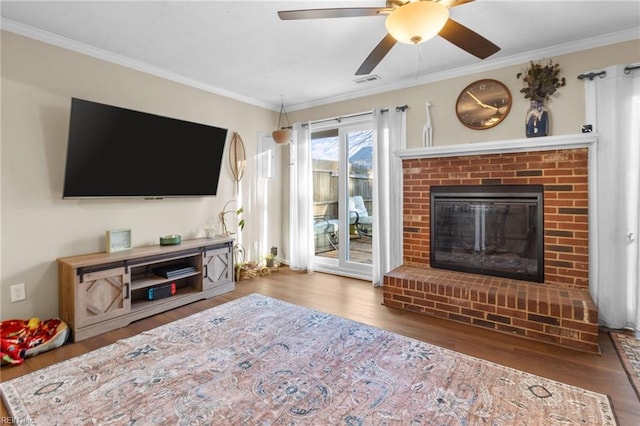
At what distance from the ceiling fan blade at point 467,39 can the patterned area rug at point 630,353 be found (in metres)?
2.20

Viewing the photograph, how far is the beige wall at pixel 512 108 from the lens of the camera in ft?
8.89

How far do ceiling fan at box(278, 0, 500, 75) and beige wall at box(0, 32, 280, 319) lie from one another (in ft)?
7.23

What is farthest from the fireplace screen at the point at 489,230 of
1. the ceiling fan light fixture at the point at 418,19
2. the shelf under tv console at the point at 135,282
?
the shelf under tv console at the point at 135,282

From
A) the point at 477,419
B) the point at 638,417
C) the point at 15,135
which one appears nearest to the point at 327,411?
the point at 477,419

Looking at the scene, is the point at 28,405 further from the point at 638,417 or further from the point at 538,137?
the point at 538,137

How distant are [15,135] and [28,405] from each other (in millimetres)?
2000

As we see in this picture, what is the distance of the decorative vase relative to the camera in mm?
2893

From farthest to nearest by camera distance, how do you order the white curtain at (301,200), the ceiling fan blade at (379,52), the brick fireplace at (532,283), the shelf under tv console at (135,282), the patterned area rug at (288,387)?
the white curtain at (301,200) < the shelf under tv console at (135,282) < the brick fireplace at (532,283) < the ceiling fan blade at (379,52) < the patterned area rug at (288,387)

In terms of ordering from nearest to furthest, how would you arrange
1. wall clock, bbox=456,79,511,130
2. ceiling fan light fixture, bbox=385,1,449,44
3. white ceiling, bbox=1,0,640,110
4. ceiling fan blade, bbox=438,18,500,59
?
ceiling fan light fixture, bbox=385,1,449,44 → ceiling fan blade, bbox=438,18,500,59 → white ceiling, bbox=1,0,640,110 → wall clock, bbox=456,79,511,130

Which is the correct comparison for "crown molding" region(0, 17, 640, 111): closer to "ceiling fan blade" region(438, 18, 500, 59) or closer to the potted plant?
the potted plant

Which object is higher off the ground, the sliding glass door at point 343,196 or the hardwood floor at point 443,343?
the sliding glass door at point 343,196

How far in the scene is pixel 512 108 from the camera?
3.09 meters

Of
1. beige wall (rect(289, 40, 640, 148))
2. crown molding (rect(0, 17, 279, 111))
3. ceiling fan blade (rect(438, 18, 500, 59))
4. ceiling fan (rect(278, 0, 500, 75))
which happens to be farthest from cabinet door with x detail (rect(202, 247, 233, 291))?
ceiling fan blade (rect(438, 18, 500, 59))

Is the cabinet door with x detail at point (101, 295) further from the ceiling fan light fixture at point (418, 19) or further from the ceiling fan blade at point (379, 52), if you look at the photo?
the ceiling fan light fixture at point (418, 19)
